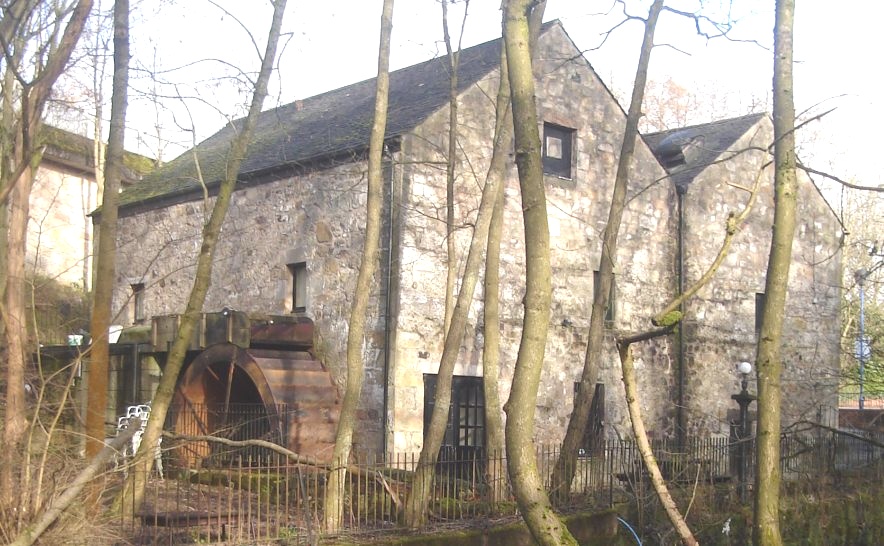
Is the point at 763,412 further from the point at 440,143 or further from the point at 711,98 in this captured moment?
the point at 711,98

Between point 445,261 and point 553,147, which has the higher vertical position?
point 553,147

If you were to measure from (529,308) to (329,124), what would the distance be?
10443 millimetres

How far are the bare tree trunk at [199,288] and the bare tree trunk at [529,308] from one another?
3.47 m

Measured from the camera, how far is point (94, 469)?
721 centimetres

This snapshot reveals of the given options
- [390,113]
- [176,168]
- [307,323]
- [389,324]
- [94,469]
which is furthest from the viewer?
[176,168]

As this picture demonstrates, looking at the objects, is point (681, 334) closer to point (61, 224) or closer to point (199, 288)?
point (199, 288)

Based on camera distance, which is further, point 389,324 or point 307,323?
point 307,323

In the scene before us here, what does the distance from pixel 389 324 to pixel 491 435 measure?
8.20 feet

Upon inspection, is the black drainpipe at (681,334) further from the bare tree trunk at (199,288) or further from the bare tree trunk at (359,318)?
the bare tree trunk at (199,288)

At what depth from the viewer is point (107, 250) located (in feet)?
32.1

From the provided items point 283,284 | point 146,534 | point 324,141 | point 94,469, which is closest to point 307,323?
point 283,284

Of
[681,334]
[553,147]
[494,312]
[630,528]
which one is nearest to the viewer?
[630,528]

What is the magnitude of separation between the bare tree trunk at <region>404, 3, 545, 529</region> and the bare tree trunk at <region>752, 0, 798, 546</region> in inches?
123

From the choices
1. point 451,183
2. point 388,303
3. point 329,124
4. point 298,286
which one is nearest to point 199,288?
point 388,303
